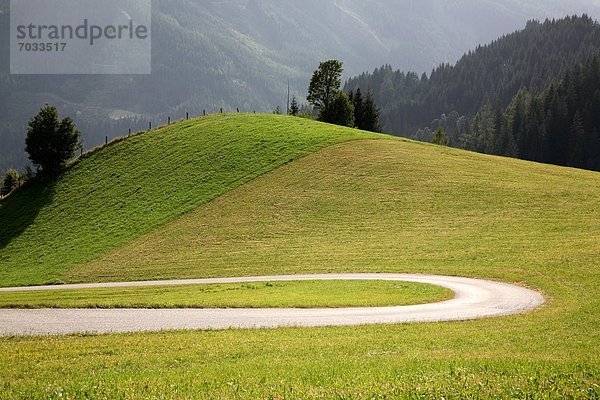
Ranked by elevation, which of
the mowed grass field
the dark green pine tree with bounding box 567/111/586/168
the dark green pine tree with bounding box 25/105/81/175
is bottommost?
the mowed grass field

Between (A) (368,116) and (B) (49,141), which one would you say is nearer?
(B) (49,141)

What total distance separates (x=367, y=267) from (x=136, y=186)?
40973 mm

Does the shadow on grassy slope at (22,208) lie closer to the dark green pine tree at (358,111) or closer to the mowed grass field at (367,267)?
the mowed grass field at (367,267)

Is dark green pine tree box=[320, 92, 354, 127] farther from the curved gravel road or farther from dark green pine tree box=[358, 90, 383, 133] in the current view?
the curved gravel road

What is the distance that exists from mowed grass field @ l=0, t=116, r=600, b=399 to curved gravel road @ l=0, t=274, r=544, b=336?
1.55m

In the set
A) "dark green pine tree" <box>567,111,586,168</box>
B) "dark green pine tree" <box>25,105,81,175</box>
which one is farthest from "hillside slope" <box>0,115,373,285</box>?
"dark green pine tree" <box>567,111,586,168</box>

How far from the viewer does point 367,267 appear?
4100 cm

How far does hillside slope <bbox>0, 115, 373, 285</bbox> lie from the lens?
5734 centimetres

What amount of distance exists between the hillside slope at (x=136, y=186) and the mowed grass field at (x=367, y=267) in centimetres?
155

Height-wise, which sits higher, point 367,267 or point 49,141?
point 49,141

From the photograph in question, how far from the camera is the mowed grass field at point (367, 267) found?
505 inches

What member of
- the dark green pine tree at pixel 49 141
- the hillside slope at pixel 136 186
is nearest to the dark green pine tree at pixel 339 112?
the hillside slope at pixel 136 186

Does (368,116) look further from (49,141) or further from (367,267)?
(367,267)

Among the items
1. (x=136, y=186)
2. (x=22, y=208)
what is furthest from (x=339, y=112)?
(x=22, y=208)
